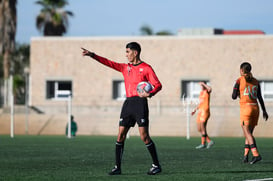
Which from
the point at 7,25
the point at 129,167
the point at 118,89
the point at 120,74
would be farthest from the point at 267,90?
the point at 129,167

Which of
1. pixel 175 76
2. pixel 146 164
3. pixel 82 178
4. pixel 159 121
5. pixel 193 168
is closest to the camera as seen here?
pixel 82 178

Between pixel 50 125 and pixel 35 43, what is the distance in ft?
35.2

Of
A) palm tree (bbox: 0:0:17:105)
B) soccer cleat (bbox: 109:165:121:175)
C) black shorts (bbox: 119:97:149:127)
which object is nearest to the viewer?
black shorts (bbox: 119:97:149:127)

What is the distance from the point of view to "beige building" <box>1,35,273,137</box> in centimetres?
4550

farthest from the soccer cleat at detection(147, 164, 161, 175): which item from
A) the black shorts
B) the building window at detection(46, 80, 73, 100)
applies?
the building window at detection(46, 80, 73, 100)

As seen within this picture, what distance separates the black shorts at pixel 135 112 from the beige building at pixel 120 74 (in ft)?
102

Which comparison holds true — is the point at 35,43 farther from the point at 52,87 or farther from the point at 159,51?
the point at 159,51

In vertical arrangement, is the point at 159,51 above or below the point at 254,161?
above

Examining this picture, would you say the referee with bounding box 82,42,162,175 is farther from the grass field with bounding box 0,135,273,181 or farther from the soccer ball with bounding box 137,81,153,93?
the grass field with bounding box 0,135,273,181

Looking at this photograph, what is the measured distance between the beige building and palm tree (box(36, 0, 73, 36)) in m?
13.5

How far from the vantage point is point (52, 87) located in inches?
2098

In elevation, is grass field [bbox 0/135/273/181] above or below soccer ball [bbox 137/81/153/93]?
below

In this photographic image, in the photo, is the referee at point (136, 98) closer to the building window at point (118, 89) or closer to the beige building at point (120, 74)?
the beige building at point (120, 74)

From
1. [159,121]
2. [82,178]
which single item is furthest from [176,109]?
[82,178]
